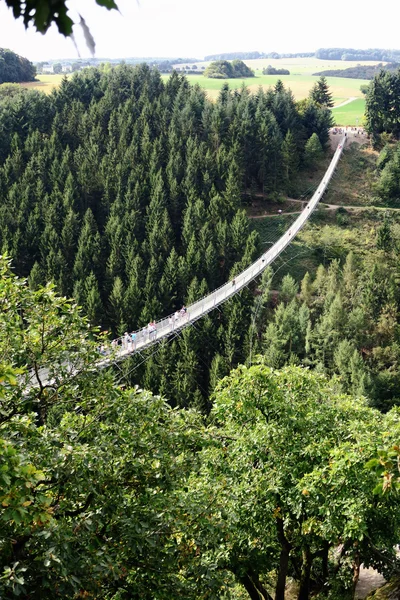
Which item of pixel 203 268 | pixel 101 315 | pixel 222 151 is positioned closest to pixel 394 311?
pixel 203 268

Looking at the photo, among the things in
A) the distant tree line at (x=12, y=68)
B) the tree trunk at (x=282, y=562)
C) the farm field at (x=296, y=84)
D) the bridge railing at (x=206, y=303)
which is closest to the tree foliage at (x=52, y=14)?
the tree trunk at (x=282, y=562)

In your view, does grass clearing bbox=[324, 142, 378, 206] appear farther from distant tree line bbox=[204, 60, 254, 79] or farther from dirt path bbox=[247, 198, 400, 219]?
distant tree line bbox=[204, 60, 254, 79]

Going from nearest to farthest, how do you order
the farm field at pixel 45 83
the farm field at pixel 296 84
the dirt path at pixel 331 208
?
the dirt path at pixel 331 208
the farm field at pixel 45 83
the farm field at pixel 296 84

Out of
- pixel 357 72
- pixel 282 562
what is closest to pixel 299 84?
pixel 357 72

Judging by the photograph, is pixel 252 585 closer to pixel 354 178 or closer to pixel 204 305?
pixel 204 305

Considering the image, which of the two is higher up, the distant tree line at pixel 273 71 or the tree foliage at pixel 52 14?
the distant tree line at pixel 273 71

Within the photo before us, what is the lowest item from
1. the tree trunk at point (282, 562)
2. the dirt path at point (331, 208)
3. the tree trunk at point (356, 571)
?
the dirt path at point (331, 208)

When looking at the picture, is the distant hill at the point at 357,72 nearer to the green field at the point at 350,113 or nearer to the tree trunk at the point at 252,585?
the green field at the point at 350,113
